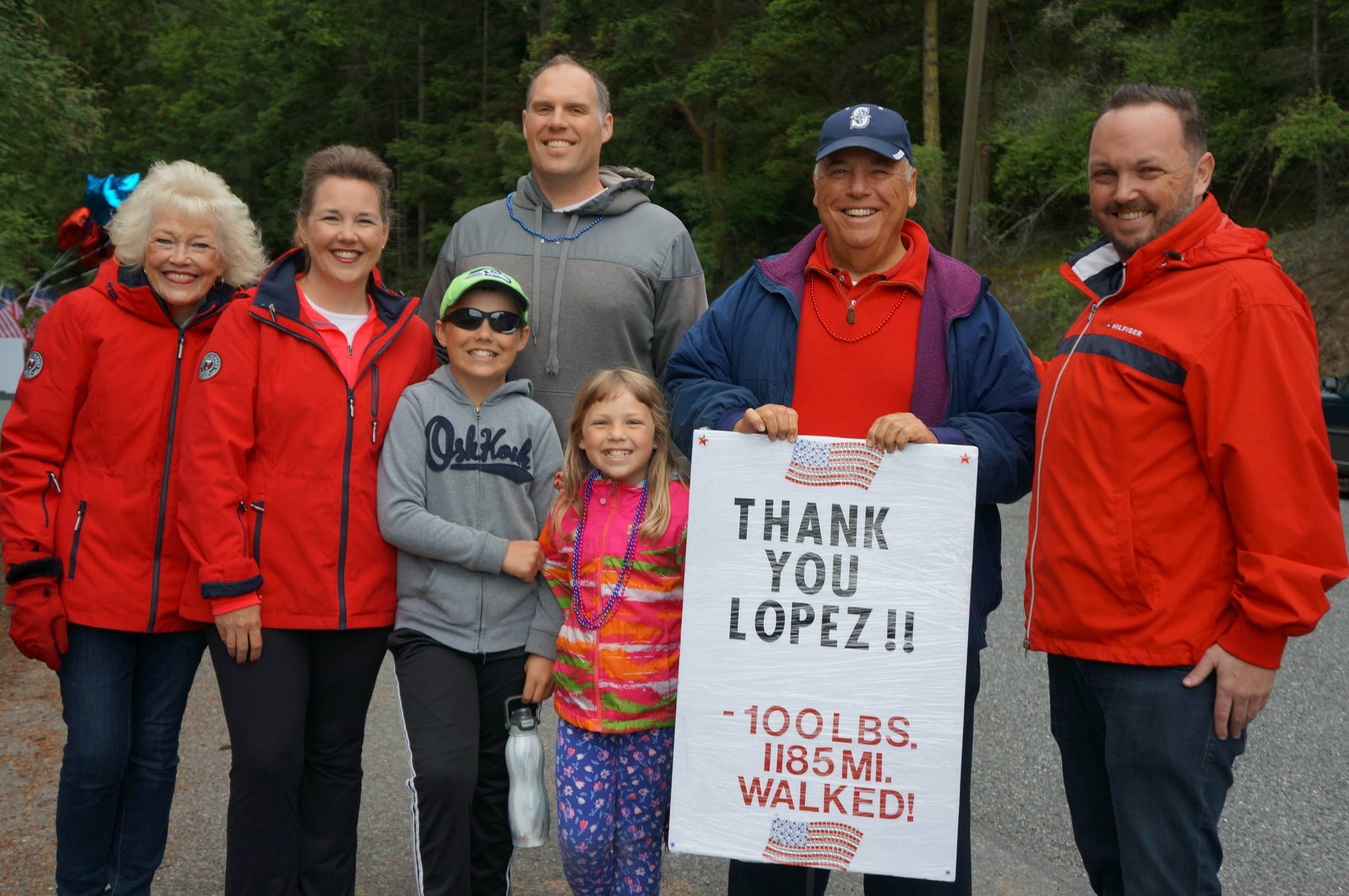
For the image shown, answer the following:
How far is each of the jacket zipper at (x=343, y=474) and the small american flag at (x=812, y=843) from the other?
4.26ft

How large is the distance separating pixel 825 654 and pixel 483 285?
142 cm

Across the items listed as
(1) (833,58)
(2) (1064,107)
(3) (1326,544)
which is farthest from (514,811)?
(1) (833,58)

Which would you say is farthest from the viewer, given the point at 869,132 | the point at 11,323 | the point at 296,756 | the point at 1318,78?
the point at 1318,78

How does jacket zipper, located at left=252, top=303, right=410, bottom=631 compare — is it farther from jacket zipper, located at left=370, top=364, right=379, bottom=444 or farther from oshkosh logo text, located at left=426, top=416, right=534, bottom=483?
oshkosh logo text, located at left=426, top=416, right=534, bottom=483

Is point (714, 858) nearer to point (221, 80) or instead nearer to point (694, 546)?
point (694, 546)

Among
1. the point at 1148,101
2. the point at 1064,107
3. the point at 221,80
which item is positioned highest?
the point at 221,80

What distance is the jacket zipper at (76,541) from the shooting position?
327 cm

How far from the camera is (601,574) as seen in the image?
122 inches

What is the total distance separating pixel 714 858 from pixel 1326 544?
256 centimetres

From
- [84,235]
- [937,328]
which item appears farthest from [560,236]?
[84,235]

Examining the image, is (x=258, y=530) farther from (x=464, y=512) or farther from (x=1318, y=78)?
(x=1318, y=78)

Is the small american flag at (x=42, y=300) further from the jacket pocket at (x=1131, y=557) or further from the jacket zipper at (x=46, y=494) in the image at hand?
the jacket pocket at (x=1131, y=557)

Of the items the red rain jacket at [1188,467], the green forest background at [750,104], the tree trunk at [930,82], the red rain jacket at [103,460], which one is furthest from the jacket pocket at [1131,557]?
the tree trunk at [930,82]

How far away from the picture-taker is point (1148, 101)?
275 centimetres
